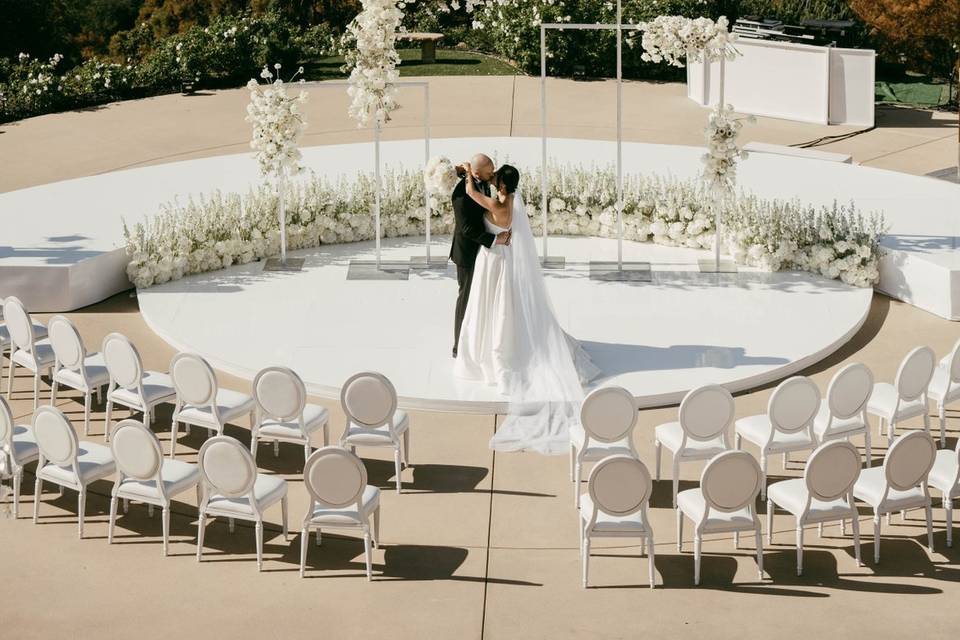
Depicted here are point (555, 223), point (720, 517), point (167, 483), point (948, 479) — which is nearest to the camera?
point (720, 517)

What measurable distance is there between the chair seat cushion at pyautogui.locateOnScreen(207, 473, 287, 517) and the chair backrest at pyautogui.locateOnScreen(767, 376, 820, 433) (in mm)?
3323

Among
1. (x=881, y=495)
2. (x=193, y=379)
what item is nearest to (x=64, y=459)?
(x=193, y=379)

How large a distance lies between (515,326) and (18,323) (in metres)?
4.00

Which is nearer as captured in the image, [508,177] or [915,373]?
[915,373]

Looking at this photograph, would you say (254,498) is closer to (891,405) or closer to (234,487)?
(234,487)

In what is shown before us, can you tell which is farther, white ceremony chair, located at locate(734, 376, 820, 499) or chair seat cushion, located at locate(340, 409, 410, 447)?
chair seat cushion, located at locate(340, 409, 410, 447)

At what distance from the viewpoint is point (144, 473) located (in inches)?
352

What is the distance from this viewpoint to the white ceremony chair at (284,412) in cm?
972

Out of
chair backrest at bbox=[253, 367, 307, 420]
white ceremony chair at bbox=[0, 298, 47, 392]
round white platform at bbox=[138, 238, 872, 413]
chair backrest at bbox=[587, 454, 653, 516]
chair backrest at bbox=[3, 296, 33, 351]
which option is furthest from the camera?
white ceremony chair at bbox=[0, 298, 47, 392]

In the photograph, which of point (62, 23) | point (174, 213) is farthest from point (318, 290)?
point (62, 23)

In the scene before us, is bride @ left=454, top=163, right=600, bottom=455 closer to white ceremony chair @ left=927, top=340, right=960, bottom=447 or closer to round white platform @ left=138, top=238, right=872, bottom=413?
round white platform @ left=138, top=238, right=872, bottom=413

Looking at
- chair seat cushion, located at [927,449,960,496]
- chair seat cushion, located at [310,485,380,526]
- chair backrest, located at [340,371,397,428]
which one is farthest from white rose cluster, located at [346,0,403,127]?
chair seat cushion, located at [927,449,960,496]

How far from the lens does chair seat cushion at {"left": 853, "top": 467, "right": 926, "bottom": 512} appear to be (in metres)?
8.93

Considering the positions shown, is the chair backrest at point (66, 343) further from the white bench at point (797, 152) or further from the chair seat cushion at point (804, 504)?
the white bench at point (797, 152)
